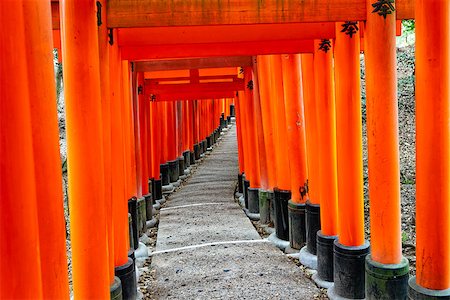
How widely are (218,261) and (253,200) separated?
185 inches

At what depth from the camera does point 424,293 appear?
151 inches

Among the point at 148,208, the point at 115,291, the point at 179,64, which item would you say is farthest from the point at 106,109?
the point at 148,208

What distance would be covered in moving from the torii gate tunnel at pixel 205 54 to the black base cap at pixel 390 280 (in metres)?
0.01

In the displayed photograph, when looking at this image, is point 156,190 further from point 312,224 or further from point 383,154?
point 383,154

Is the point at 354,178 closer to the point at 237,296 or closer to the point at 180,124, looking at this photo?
the point at 237,296

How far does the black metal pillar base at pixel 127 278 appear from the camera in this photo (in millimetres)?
5383

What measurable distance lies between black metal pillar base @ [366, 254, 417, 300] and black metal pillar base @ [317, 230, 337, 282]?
1.37 metres

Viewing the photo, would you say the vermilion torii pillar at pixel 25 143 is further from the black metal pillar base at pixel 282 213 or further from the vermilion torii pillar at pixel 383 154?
the black metal pillar base at pixel 282 213

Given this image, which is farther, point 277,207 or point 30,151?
point 277,207

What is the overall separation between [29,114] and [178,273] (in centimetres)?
463

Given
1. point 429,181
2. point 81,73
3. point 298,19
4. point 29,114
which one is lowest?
point 429,181

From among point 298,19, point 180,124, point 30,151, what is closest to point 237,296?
point 298,19

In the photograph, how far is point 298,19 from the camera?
4.37 meters

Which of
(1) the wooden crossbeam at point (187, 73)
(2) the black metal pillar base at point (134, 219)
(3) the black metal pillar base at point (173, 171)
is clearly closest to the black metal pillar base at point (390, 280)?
(2) the black metal pillar base at point (134, 219)
